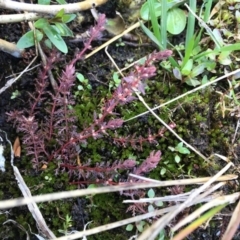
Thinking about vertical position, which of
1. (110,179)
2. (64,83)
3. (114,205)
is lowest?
(114,205)

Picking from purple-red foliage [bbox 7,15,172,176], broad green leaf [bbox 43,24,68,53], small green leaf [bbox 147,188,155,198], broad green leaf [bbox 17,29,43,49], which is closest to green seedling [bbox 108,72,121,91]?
purple-red foliage [bbox 7,15,172,176]

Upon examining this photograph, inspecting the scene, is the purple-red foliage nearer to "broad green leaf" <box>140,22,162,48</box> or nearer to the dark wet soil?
the dark wet soil

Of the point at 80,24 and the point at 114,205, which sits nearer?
the point at 114,205

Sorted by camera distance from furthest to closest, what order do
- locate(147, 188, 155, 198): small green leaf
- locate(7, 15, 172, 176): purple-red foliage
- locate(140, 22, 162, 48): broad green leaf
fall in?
locate(140, 22, 162, 48): broad green leaf, locate(147, 188, 155, 198): small green leaf, locate(7, 15, 172, 176): purple-red foliage

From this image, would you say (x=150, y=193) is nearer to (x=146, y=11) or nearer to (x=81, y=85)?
(x=81, y=85)

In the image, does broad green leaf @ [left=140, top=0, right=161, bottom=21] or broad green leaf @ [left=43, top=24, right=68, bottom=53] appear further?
broad green leaf @ [left=140, top=0, right=161, bottom=21]

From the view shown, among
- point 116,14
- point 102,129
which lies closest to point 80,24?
point 116,14

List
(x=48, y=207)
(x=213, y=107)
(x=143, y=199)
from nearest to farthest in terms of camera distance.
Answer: (x=143, y=199)
(x=48, y=207)
(x=213, y=107)

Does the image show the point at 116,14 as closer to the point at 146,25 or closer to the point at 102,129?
the point at 146,25
